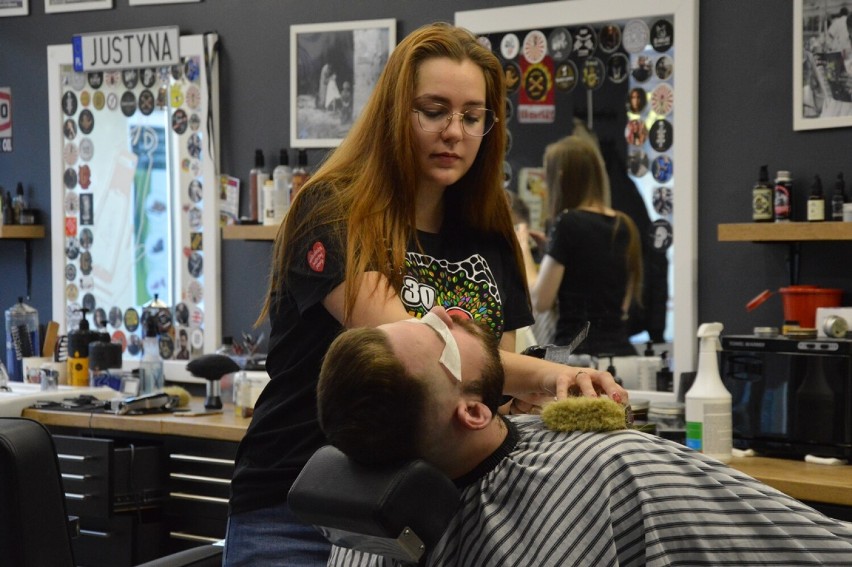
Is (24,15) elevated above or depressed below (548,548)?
above

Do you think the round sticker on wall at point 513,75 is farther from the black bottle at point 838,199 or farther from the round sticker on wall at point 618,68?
the black bottle at point 838,199

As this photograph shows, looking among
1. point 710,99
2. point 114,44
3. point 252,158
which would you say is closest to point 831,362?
point 710,99

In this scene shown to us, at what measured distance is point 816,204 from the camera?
126 inches

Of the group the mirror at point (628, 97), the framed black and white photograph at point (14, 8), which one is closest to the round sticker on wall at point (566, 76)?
the mirror at point (628, 97)

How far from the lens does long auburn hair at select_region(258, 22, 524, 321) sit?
1.79 meters

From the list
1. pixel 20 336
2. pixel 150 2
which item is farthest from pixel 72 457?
pixel 150 2

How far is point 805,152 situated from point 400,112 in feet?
6.25

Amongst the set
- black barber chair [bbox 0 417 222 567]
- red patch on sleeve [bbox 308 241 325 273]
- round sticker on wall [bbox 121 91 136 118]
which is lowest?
black barber chair [bbox 0 417 222 567]

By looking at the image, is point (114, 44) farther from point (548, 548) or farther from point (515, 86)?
point (548, 548)

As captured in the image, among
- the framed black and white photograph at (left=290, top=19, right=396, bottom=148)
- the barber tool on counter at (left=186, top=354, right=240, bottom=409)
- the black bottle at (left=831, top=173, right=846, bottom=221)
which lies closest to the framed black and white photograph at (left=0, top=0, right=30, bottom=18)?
the framed black and white photograph at (left=290, top=19, right=396, bottom=148)

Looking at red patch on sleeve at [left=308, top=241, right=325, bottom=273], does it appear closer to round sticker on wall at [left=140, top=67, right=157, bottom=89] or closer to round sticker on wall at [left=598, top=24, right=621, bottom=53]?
round sticker on wall at [left=598, top=24, right=621, bottom=53]

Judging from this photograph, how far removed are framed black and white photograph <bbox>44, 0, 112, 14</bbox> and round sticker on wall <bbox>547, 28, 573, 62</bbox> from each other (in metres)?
2.17

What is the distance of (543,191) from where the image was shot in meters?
3.76

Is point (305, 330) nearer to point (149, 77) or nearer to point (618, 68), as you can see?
point (618, 68)
